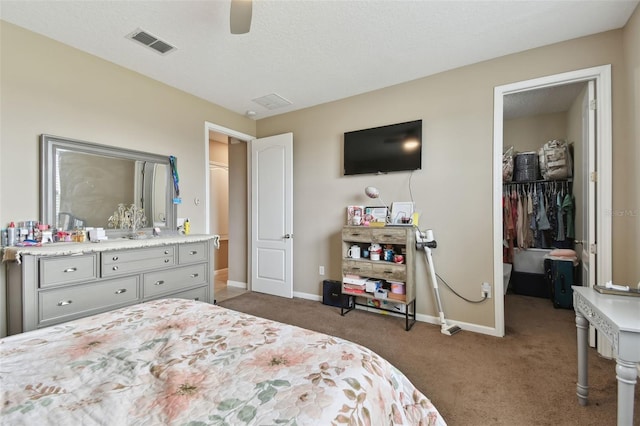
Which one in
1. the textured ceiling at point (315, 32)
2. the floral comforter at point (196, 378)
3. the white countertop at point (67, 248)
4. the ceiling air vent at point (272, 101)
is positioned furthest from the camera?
the ceiling air vent at point (272, 101)

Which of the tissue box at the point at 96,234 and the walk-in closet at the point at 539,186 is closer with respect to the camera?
the tissue box at the point at 96,234

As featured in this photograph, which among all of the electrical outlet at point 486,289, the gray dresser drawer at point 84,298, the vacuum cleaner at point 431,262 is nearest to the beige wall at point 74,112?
the gray dresser drawer at point 84,298

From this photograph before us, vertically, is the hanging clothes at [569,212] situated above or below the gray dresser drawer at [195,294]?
above

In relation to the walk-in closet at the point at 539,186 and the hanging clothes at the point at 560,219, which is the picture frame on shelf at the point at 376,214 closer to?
the walk-in closet at the point at 539,186

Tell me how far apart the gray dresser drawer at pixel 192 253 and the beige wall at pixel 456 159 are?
1487 millimetres

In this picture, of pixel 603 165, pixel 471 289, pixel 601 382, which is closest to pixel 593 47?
pixel 603 165

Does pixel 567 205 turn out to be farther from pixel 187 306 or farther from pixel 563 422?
pixel 187 306

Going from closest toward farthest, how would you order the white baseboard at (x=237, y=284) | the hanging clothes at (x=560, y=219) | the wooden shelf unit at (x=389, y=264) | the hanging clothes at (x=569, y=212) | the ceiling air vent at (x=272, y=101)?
the wooden shelf unit at (x=389, y=264), the ceiling air vent at (x=272, y=101), the hanging clothes at (x=569, y=212), the hanging clothes at (x=560, y=219), the white baseboard at (x=237, y=284)

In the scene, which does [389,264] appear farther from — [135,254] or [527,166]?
[527,166]

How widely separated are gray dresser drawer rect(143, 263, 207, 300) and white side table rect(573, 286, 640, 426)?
9.99ft

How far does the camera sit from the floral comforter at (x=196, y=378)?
684mm

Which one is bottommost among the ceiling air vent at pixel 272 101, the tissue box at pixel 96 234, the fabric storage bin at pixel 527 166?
the tissue box at pixel 96 234

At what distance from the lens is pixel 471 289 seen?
9.09 ft

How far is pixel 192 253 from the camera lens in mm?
2838
